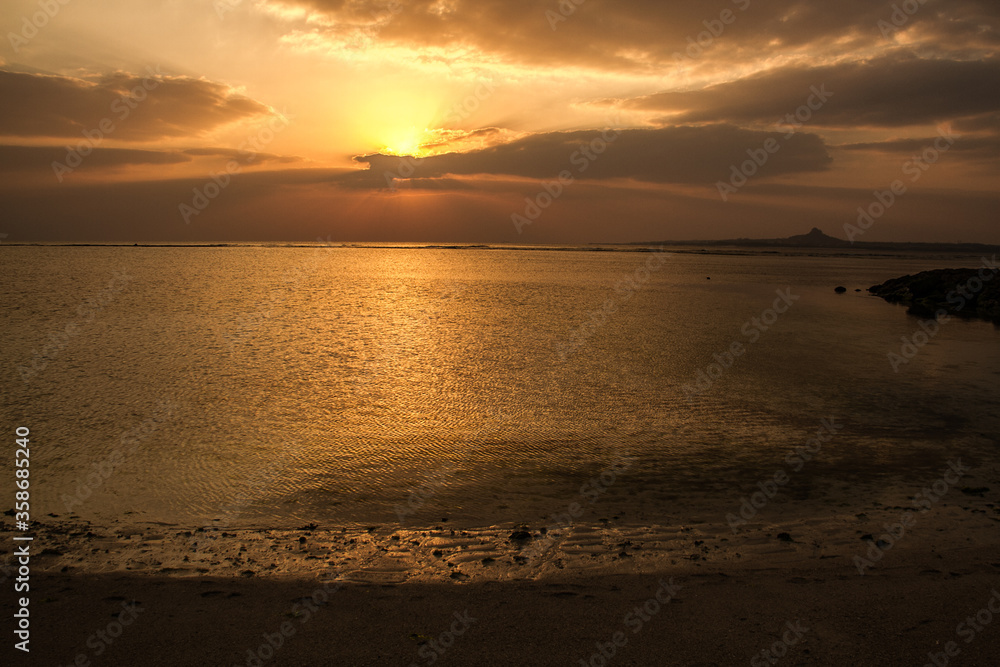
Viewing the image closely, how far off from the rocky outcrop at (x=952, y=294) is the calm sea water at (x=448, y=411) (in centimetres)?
959

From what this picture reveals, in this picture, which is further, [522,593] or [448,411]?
[448,411]

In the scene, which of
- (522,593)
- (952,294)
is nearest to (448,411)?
(522,593)

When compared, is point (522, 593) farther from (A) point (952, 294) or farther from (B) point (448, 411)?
(A) point (952, 294)

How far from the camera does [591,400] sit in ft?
46.4

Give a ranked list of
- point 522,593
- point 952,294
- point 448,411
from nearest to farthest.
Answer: point 522,593, point 448,411, point 952,294

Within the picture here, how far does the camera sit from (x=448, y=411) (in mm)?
13070

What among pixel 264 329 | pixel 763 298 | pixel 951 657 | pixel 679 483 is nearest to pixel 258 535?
pixel 679 483

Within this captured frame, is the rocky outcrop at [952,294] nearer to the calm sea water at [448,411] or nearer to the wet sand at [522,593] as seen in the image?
the calm sea water at [448,411]

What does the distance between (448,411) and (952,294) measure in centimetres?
4155

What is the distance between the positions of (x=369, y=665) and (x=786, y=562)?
15.8ft

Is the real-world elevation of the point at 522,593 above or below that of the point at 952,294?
below

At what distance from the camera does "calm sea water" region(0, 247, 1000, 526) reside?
28.3 feet

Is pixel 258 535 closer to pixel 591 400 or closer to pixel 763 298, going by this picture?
pixel 591 400

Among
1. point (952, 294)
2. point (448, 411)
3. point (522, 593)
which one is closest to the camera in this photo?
point (522, 593)
